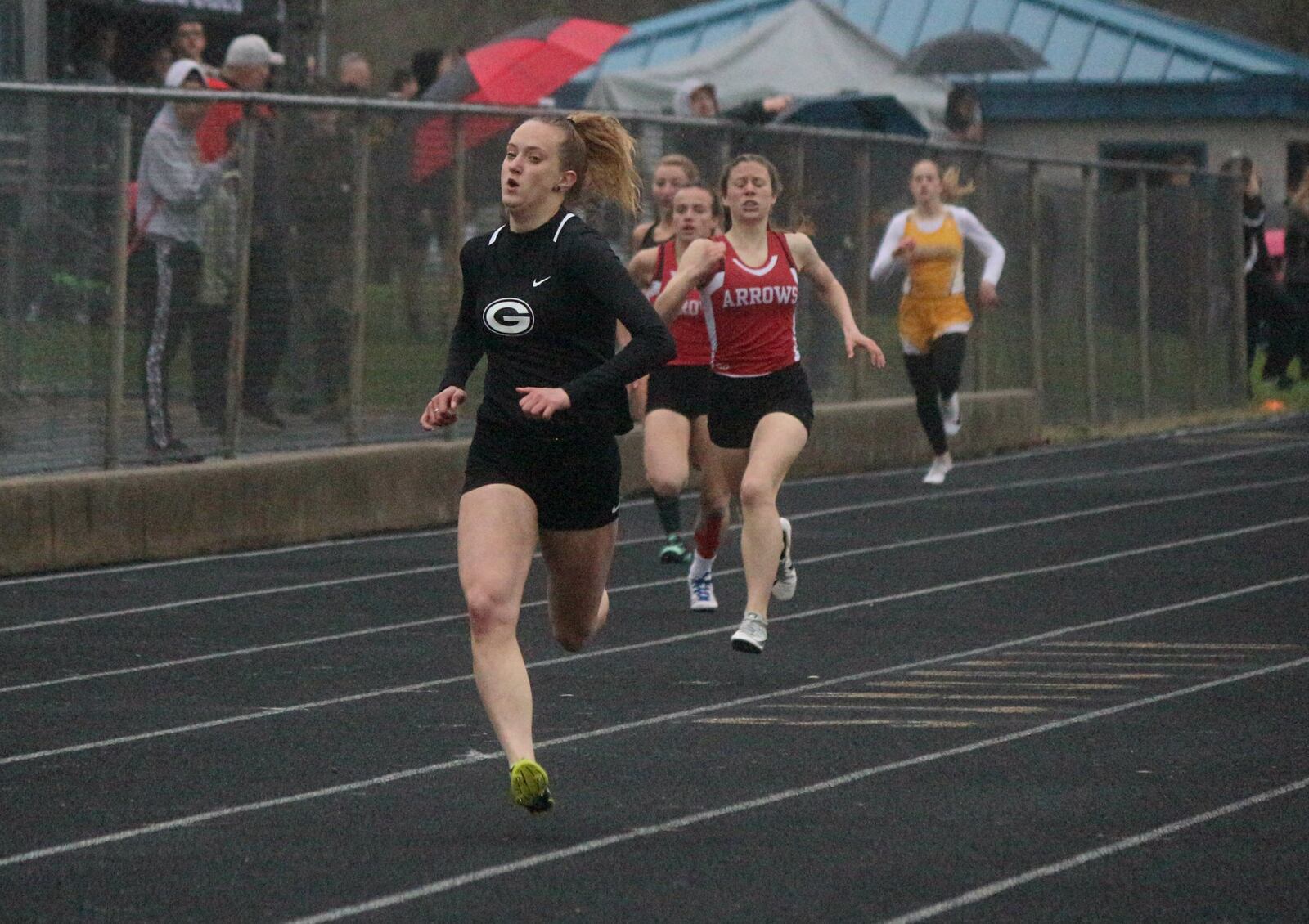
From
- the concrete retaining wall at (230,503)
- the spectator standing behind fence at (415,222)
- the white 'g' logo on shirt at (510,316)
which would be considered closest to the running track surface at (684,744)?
the concrete retaining wall at (230,503)

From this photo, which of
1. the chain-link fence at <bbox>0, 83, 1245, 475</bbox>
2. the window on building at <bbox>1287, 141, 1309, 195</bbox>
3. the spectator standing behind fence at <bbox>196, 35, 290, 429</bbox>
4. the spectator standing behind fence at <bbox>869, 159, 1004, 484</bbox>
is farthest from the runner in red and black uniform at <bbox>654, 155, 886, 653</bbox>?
the window on building at <bbox>1287, 141, 1309, 195</bbox>

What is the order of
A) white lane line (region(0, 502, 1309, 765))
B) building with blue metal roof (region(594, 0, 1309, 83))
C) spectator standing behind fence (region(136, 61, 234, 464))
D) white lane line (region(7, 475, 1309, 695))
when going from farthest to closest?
building with blue metal roof (region(594, 0, 1309, 83))
spectator standing behind fence (region(136, 61, 234, 464))
white lane line (region(7, 475, 1309, 695))
white lane line (region(0, 502, 1309, 765))

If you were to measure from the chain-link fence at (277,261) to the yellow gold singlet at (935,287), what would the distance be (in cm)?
102

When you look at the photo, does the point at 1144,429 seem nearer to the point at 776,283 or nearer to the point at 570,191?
the point at 776,283

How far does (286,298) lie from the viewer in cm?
1428

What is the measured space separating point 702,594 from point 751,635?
1602mm

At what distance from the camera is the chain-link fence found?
12680mm

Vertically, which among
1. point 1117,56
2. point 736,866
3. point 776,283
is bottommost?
point 736,866

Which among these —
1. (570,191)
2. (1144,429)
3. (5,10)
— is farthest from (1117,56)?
(570,191)

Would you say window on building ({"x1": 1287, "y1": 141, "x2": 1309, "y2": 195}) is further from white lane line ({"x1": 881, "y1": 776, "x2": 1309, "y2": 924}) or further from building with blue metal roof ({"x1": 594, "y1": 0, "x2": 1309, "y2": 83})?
white lane line ({"x1": 881, "y1": 776, "x2": 1309, "y2": 924})

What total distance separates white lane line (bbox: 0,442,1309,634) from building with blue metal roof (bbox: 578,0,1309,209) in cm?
Result: 1688

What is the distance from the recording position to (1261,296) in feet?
86.5

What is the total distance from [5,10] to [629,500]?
184 inches

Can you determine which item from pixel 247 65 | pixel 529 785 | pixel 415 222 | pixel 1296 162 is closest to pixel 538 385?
pixel 529 785
